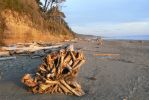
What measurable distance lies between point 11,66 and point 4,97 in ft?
16.7

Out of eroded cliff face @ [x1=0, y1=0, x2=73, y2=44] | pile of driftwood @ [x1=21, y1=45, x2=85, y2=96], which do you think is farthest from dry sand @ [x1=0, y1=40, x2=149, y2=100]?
eroded cliff face @ [x1=0, y1=0, x2=73, y2=44]

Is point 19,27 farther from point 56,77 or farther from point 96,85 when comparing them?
point 56,77

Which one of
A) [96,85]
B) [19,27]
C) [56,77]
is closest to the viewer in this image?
[56,77]

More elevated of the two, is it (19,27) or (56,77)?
(19,27)

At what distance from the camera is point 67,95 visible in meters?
9.54

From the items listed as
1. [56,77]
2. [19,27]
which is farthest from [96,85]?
[19,27]

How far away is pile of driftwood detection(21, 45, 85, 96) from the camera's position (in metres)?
9.53

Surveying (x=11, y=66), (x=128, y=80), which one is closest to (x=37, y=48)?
(x=11, y=66)

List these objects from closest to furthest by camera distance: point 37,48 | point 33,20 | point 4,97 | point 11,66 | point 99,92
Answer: point 4,97
point 99,92
point 11,66
point 37,48
point 33,20

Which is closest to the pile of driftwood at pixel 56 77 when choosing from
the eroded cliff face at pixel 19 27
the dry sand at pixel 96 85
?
the dry sand at pixel 96 85

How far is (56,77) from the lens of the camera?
955 centimetres

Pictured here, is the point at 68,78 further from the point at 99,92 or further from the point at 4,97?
the point at 4,97

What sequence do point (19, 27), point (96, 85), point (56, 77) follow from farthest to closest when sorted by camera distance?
point (19, 27) < point (96, 85) < point (56, 77)

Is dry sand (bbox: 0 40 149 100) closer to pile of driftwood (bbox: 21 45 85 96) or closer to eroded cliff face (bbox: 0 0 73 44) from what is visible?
pile of driftwood (bbox: 21 45 85 96)
